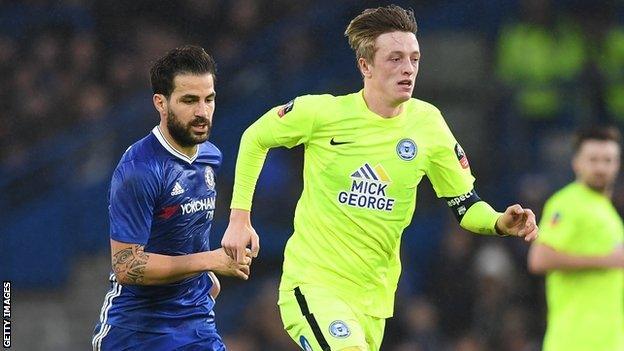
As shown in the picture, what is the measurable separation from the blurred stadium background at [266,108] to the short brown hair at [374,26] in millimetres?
5195

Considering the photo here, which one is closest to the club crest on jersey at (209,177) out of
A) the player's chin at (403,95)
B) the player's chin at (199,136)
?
the player's chin at (199,136)

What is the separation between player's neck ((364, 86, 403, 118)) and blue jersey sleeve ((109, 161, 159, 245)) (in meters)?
1.22

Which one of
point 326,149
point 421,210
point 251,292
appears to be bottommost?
point 251,292

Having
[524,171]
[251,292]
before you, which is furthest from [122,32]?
[524,171]

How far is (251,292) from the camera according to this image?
456 inches

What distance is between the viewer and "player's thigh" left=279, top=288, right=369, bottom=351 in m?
6.07

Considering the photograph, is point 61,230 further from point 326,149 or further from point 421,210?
point 326,149

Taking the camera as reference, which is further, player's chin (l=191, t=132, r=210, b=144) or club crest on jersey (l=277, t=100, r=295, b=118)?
club crest on jersey (l=277, t=100, r=295, b=118)

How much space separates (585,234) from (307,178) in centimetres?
185

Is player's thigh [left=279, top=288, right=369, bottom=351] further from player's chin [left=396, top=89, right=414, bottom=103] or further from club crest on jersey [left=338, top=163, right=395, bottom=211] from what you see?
player's chin [left=396, top=89, right=414, bottom=103]

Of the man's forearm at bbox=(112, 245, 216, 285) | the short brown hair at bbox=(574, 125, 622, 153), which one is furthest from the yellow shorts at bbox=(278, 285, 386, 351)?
the short brown hair at bbox=(574, 125, 622, 153)

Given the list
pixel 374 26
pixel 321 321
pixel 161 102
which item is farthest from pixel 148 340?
pixel 374 26

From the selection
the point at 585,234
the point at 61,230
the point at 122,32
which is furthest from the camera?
the point at 122,32

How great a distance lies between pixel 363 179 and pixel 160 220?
3.26 ft
